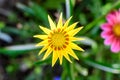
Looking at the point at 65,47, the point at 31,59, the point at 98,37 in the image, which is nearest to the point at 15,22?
the point at 31,59

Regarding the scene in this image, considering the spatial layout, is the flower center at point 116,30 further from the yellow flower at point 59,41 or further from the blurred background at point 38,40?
the yellow flower at point 59,41

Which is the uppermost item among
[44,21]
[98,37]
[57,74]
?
[44,21]

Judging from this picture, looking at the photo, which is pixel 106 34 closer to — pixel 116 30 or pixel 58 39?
pixel 116 30

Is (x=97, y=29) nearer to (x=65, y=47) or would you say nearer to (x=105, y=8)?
(x=105, y=8)

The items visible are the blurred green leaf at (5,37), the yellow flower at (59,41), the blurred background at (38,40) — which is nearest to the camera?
the yellow flower at (59,41)

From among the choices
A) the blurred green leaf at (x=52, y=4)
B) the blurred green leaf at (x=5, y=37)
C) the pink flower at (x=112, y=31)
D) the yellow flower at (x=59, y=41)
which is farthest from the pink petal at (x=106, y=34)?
the blurred green leaf at (x=5, y=37)

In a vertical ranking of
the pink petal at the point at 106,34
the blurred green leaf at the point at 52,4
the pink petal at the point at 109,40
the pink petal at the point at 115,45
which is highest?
the blurred green leaf at the point at 52,4
